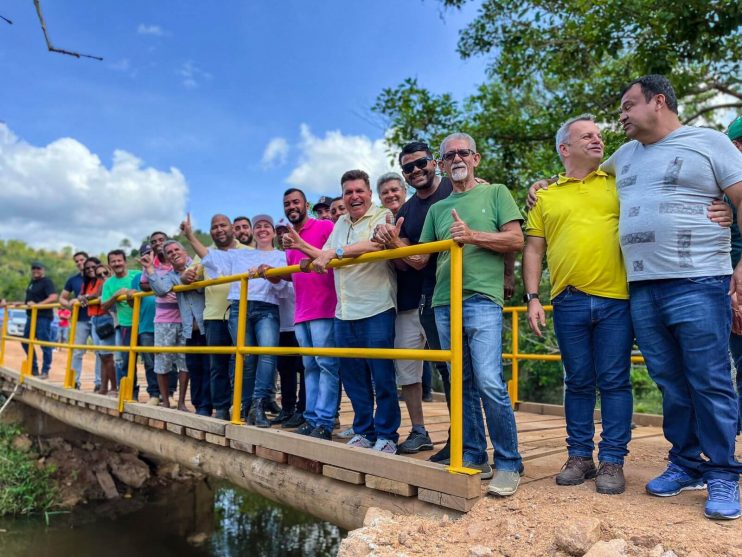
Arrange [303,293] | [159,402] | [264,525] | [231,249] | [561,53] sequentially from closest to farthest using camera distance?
[303,293], [231,249], [159,402], [561,53], [264,525]

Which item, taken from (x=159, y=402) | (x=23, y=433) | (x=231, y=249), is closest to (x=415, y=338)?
(x=231, y=249)

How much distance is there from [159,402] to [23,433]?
5032 millimetres

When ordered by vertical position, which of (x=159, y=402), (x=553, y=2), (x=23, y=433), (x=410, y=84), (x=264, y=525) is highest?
(x=553, y=2)

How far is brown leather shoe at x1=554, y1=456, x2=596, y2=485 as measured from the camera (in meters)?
2.68

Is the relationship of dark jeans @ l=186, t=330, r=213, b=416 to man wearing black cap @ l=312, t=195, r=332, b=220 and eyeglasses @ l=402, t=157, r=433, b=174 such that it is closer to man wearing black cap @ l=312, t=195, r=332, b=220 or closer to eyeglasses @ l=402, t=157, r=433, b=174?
man wearing black cap @ l=312, t=195, r=332, b=220

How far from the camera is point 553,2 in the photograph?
8352 mm

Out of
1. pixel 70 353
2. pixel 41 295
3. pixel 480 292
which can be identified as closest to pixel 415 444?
pixel 480 292

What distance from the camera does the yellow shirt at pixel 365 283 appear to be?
130 inches

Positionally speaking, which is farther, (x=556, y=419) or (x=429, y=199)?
(x=556, y=419)

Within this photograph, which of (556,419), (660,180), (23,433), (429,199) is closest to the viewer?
(660,180)

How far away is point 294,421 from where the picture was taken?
14.4ft

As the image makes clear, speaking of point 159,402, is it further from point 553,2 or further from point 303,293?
point 553,2

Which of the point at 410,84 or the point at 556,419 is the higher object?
the point at 410,84

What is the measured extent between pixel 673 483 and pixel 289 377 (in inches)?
118
